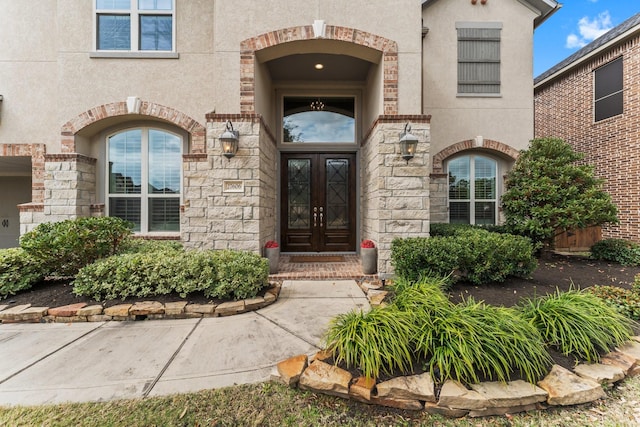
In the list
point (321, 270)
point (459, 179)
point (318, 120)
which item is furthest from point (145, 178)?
point (459, 179)

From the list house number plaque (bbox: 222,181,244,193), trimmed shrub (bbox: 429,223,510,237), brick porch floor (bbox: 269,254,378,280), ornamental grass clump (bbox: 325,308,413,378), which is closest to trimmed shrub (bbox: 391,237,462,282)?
brick porch floor (bbox: 269,254,378,280)

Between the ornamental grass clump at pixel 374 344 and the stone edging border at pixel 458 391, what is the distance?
0.09 m

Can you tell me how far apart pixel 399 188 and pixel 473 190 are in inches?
131

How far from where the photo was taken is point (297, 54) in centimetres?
503

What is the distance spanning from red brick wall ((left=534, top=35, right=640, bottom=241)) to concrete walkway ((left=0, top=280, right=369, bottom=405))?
869 centimetres

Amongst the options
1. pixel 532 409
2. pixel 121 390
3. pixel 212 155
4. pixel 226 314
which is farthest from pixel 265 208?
pixel 532 409

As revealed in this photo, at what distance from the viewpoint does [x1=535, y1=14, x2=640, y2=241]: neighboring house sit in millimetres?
6953

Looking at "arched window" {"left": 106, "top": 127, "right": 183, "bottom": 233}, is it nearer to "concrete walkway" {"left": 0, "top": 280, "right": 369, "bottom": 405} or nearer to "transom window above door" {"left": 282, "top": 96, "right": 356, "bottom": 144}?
"transom window above door" {"left": 282, "top": 96, "right": 356, "bottom": 144}

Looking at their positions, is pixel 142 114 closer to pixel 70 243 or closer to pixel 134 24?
pixel 134 24

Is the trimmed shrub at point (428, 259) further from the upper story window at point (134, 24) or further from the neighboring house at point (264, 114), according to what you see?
the upper story window at point (134, 24)

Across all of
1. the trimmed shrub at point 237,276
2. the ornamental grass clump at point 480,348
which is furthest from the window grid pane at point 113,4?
the ornamental grass clump at point 480,348

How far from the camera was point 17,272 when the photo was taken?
138 inches

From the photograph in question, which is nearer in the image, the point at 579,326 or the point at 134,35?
the point at 579,326

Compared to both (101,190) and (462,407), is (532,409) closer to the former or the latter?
(462,407)
